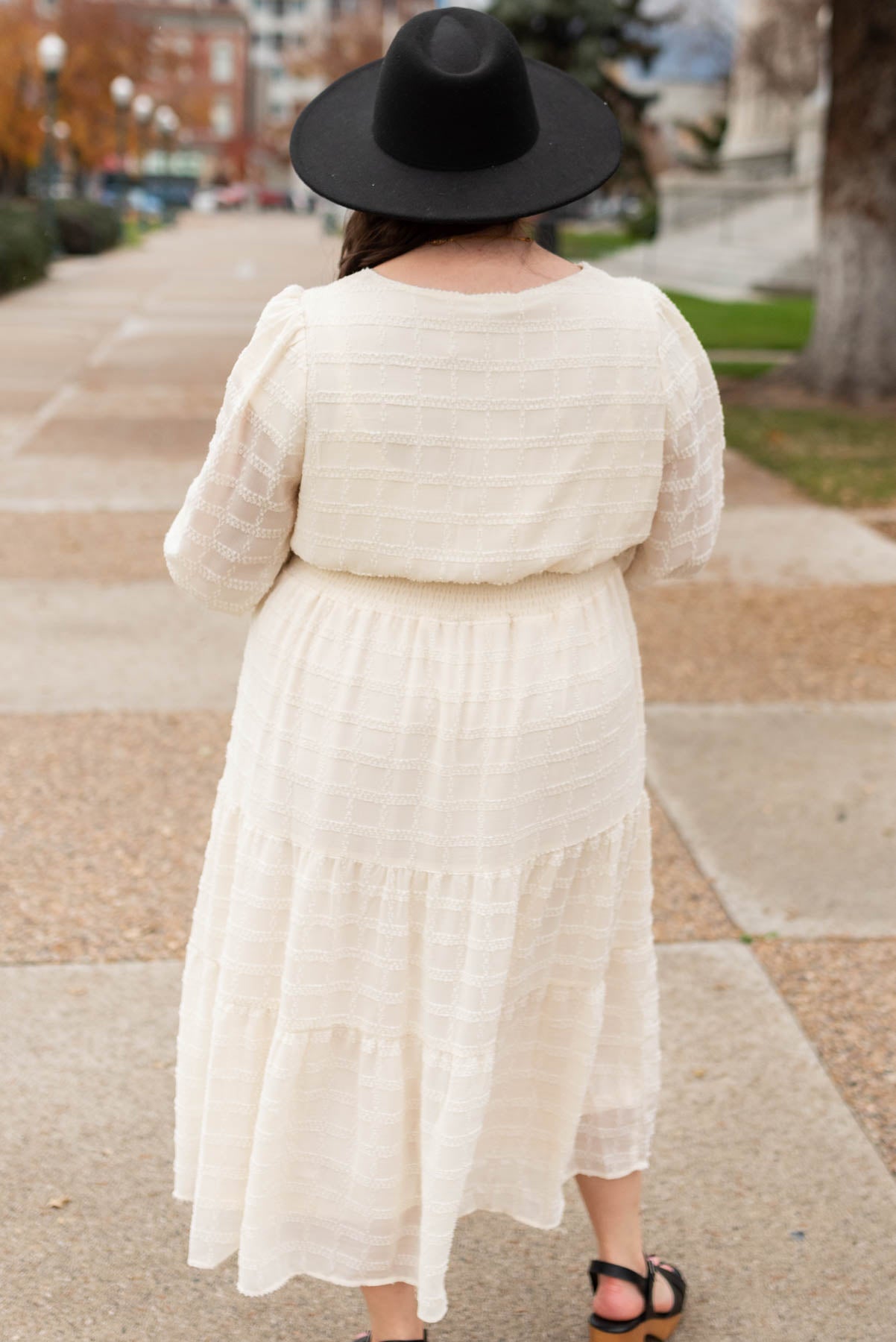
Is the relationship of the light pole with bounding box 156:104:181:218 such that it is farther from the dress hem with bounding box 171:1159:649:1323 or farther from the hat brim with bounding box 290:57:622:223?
the dress hem with bounding box 171:1159:649:1323

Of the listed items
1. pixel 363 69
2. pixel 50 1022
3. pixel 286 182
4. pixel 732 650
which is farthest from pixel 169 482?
pixel 286 182

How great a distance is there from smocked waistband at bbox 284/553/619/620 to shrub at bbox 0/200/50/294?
66.9ft

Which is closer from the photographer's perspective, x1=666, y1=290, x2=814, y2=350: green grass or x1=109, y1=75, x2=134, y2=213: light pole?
x1=666, y1=290, x2=814, y2=350: green grass

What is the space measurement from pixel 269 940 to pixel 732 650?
4.43 m

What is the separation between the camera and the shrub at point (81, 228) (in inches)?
1286

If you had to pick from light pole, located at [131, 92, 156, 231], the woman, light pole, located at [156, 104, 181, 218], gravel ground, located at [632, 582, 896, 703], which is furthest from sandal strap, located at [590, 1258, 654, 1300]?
light pole, located at [156, 104, 181, 218]

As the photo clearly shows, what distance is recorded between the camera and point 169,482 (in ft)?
30.8

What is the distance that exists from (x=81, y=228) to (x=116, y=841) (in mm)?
30765

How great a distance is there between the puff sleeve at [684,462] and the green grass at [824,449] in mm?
7153

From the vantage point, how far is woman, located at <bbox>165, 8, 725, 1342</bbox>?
189 cm

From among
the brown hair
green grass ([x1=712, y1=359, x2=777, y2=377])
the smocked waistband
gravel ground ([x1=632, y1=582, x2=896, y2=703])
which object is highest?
the brown hair

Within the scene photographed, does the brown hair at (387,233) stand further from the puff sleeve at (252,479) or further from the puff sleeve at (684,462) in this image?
the puff sleeve at (684,462)

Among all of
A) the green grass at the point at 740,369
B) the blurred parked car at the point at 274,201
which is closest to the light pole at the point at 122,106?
the green grass at the point at 740,369

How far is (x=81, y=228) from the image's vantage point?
3278 centimetres
